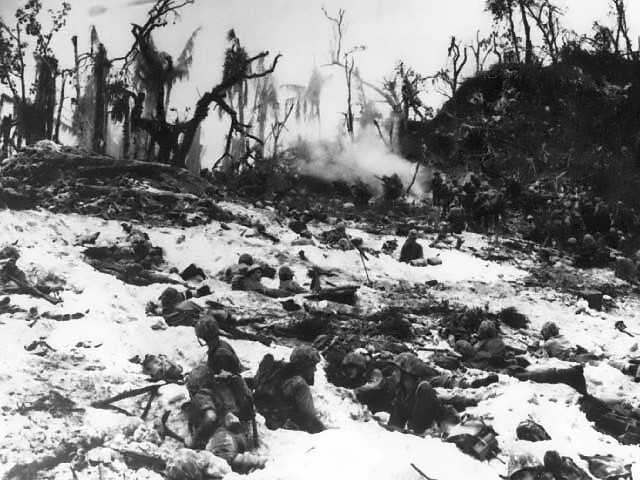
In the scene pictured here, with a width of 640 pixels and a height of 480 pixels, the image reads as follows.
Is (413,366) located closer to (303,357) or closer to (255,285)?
(303,357)

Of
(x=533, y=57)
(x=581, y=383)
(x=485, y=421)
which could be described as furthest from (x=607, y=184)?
(x=485, y=421)

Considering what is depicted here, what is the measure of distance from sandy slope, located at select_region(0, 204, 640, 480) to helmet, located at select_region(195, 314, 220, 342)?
134mm

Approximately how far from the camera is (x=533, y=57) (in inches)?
899

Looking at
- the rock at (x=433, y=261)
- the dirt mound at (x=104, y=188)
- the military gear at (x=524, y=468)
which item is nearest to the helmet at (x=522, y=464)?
the military gear at (x=524, y=468)

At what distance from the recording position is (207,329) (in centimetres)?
571

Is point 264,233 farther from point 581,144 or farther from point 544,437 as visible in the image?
point 581,144

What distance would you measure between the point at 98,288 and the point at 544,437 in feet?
16.0

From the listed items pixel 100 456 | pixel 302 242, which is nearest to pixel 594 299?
pixel 302 242

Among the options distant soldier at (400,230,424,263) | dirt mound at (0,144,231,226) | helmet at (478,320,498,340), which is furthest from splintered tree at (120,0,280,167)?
helmet at (478,320,498,340)

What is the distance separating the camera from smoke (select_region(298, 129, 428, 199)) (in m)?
21.5

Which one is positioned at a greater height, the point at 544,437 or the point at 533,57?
the point at 533,57

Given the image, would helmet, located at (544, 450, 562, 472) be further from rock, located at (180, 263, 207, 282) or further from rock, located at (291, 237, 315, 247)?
rock, located at (291, 237, 315, 247)

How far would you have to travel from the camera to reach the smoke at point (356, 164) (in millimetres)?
21453

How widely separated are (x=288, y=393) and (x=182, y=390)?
0.83m
